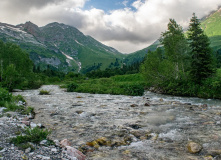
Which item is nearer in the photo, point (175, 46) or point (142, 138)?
point (142, 138)

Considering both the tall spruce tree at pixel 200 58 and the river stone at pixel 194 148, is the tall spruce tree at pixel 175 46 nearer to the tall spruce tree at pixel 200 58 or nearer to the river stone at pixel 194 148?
the tall spruce tree at pixel 200 58

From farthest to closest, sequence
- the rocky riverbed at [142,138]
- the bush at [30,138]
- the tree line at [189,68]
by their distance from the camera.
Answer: the tree line at [189,68] < the rocky riverbed at [142,138] < the bush at [30,138]

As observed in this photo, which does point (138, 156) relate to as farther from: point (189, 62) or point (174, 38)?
point (174, 38)

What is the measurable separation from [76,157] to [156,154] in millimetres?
2712

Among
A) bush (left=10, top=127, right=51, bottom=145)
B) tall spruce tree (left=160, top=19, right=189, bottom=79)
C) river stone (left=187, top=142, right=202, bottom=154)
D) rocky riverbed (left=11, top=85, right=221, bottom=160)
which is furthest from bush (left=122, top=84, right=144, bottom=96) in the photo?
bush (left=10, top=127, right=51, bottom=145)

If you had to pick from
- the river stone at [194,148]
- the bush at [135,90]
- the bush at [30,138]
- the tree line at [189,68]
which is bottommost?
the river stone at [194,148]

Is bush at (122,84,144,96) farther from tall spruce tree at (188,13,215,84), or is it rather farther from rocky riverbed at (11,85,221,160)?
rocky riverbed at (11,85,221,160)

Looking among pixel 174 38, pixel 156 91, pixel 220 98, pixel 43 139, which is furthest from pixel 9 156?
pixel 174 38

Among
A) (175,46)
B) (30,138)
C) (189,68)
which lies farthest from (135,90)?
(30,138)

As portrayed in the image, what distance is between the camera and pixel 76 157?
4.89 meters

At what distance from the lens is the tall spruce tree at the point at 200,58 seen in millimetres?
24500

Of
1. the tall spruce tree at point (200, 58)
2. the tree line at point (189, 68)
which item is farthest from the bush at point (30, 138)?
the tall spruce tree at point (200, 58)

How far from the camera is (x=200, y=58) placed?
2427cm

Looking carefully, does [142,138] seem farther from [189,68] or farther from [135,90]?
[189,68]
